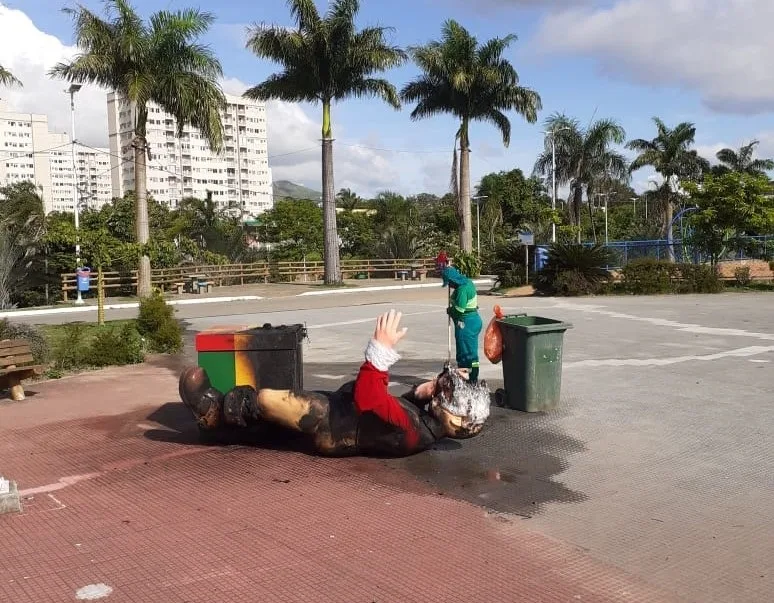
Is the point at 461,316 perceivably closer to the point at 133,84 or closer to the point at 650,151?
the point at 133,84

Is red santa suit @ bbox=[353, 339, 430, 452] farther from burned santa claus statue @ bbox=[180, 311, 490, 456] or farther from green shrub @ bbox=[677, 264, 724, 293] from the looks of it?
green shrub @ bbox=[677, 264, 724, 293]

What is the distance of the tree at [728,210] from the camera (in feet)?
87.8

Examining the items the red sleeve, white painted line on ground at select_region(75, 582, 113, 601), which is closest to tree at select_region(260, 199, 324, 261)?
the red sleeve

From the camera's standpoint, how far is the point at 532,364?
25.2 feet

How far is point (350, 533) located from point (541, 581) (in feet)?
3.93

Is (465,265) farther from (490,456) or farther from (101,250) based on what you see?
(101,250)

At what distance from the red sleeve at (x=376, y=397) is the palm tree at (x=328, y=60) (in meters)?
31.2

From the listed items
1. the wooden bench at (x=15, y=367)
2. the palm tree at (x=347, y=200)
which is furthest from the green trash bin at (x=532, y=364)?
the palm tree at (x=347, y=200)

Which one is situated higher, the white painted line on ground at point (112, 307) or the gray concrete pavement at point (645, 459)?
the gray concrete pavement at point (645, 459)

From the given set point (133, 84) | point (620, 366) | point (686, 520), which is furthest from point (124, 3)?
point (686, 520)

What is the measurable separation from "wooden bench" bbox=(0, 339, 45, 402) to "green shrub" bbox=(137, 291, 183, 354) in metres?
3.74

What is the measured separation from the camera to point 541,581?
12.8 ft

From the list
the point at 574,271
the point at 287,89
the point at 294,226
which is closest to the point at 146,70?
the point at 287,89

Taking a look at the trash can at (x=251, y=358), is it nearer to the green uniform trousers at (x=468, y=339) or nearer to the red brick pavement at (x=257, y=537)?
the red brick pavement at (x=257, y=537)
